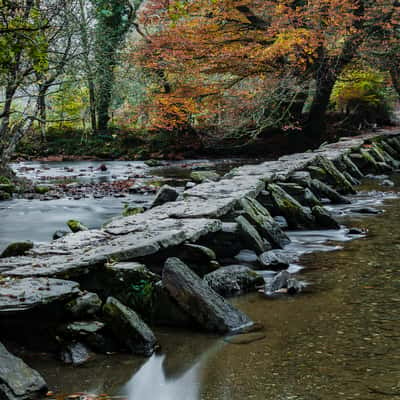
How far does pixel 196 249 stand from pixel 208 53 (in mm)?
12958

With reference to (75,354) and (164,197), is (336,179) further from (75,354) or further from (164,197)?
(75,354)

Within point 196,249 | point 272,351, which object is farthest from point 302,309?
point 196,249

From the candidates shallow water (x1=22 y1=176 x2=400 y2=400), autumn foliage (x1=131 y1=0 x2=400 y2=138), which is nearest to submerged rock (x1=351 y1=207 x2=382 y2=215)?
shallow water (x1=22 y1=176 x2=400 y2=400)

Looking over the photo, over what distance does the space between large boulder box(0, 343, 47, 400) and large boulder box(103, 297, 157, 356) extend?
756 millimetres

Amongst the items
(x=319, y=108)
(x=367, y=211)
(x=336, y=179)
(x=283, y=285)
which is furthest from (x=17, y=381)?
(x=319, y=108)

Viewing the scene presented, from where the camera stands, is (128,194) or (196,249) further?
(128,194)

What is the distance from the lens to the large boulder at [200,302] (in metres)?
4.12

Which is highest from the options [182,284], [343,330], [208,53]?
[208,53]

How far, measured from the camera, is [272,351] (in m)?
3.72

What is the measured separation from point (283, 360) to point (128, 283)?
144 cm

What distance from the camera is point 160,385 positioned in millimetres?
3367

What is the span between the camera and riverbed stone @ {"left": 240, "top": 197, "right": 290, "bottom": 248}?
6.83 metres

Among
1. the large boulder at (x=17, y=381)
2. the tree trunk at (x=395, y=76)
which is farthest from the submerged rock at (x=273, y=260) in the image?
the tree trunk at (x=395, y=76)

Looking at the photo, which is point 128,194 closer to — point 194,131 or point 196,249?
point 196,249
